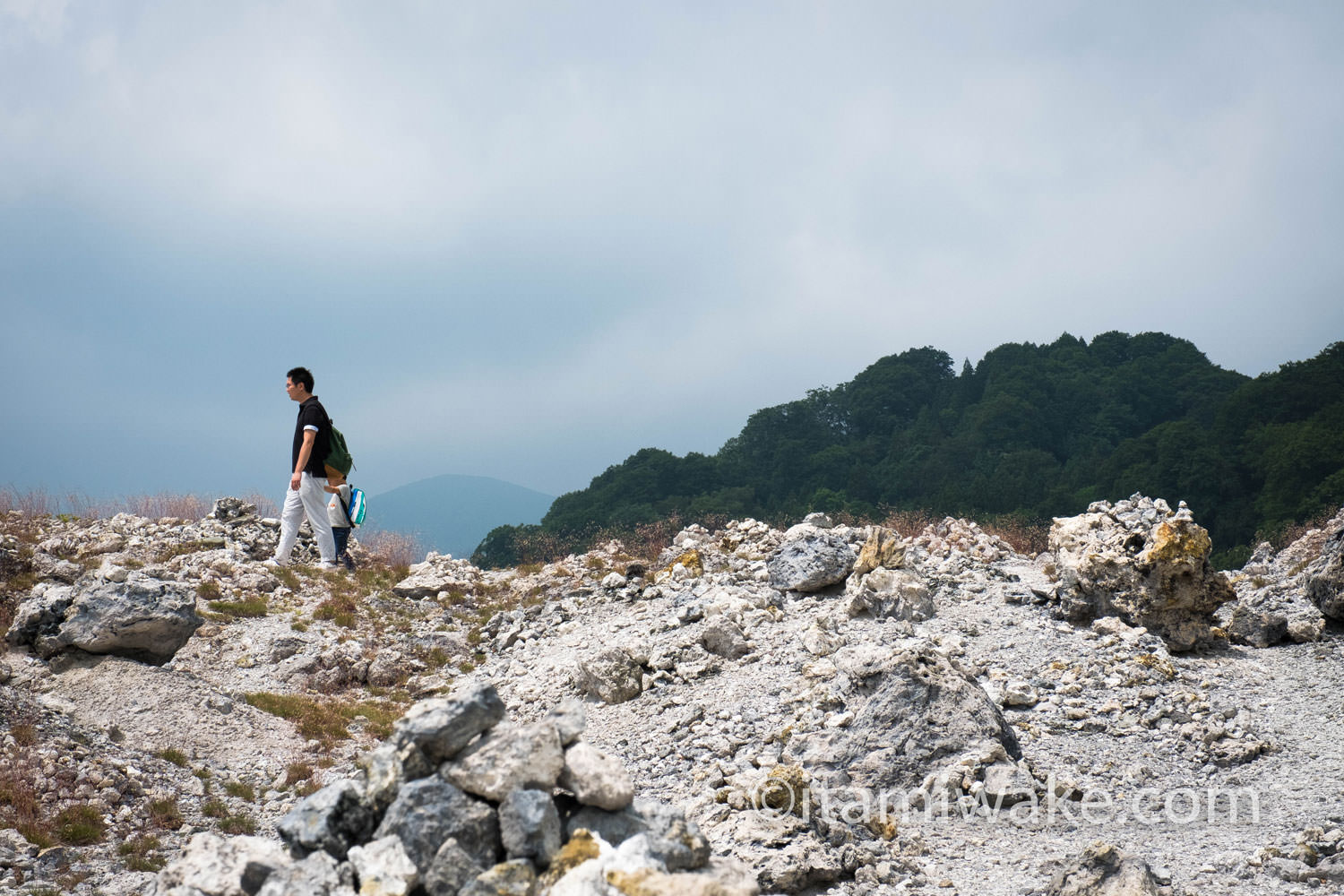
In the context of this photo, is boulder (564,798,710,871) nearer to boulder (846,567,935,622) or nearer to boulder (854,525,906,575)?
boulder (846,567,935,622)

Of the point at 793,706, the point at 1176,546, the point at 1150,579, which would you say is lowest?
the point at 793,706

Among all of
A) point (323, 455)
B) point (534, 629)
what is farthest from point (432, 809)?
point (323, 455)

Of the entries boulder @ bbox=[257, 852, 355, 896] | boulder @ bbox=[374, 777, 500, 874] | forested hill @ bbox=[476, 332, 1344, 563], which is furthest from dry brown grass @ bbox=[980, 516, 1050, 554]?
boulder @ bbox=[257, 852, 355, 896]

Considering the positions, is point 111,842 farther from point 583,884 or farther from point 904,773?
point 904,773

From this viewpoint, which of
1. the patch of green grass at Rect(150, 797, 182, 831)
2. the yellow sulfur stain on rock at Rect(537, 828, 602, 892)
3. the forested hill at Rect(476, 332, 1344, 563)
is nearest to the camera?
the yellow sulfur stain on rock at Rect(537, 828, 602, 892)

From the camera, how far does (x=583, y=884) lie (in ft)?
12.1

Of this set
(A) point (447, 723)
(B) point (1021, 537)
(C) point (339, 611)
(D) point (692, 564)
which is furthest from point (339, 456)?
(B) point (1021, 537)

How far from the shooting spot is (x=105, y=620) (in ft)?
28.5

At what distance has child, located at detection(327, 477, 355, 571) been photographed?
505 inches

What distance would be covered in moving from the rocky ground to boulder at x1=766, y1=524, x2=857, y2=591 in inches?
1.9

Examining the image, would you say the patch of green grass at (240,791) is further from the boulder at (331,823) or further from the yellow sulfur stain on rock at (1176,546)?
the yellow sulfur stain on rock at (1176,546)

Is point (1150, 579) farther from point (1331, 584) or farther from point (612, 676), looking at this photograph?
point (612, 676)

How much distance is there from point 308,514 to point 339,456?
3.27 ft

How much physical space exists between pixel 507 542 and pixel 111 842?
33008 mm
